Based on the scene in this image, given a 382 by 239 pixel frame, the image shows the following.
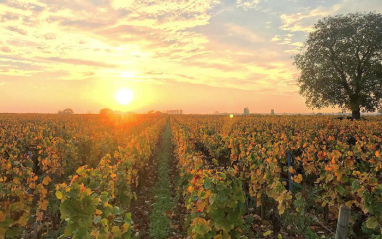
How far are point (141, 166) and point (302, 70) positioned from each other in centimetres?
2876

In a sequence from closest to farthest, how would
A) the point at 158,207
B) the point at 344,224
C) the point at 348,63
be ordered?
the point at 344,224
the point at 158,207
the point at 348,63

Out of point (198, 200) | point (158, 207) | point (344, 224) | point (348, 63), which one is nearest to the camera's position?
point (344, 224)

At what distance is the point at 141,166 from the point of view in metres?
10.7

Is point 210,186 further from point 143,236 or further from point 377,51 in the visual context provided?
point 377,51

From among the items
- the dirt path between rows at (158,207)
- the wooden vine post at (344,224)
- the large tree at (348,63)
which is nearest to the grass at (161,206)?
the dirt path between rows at (158,207)

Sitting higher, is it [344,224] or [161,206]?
[344,224]

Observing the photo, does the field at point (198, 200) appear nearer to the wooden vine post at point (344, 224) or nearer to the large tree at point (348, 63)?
the wooden vine post at point (344, 224)

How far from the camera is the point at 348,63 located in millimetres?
30906

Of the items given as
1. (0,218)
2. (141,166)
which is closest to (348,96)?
(141,166)

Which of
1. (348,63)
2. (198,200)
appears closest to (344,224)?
(198,200)

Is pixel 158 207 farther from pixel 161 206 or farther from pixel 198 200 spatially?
pixel 198 200

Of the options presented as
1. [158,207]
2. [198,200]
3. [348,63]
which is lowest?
[158,207]

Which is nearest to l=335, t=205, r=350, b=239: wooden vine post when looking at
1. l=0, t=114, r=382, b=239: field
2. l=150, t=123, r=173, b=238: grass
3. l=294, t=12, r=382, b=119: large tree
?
l=0, t=114, r=382, b=239: field

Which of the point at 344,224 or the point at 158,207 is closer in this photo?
the point at 344,224
